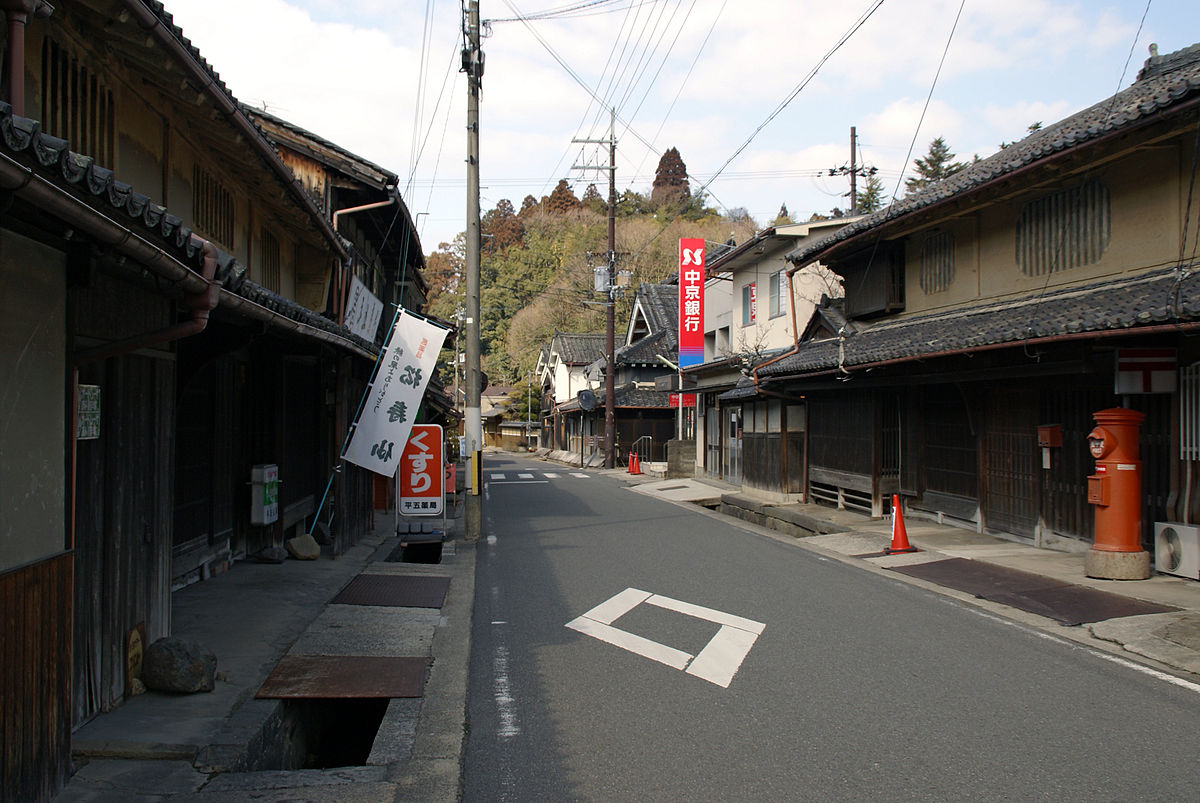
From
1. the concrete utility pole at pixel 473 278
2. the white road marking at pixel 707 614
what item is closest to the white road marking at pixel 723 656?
the white road marking at pixel 707 614

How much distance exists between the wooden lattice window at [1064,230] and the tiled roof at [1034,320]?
0.47 metres

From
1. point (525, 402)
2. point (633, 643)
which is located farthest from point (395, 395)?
point (525, 402)

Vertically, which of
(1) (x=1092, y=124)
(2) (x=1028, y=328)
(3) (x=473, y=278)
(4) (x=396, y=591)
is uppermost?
(1) (x=1092, y=124)

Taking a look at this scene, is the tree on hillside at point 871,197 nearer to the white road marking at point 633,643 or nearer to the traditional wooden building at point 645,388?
the traditional wooden building at point 645,388

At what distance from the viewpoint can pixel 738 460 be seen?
27766mm

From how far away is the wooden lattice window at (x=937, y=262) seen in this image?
15.8m

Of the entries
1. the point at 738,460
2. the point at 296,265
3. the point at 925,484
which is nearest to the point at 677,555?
the point at 925,484

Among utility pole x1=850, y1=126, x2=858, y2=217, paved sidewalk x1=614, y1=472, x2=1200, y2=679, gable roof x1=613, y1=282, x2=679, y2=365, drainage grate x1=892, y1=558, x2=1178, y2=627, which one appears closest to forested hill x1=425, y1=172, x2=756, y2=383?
gable roof x1=613, y1=282, x2=679, y2=365

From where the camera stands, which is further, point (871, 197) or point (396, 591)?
point (871, 197)

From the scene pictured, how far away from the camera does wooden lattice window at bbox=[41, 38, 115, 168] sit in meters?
5.53

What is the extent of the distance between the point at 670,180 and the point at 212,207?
7005 centimetres

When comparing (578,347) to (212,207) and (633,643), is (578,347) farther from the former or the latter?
(633,643)

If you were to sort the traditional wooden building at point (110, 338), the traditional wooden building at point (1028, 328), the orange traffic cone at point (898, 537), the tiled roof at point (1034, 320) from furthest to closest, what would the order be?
the orange traffic cone at point (898, 537), the traditional wooden building at point (1028, 328), the tiled roof at point (1034, 320), the traditional wooden building at point (110, 338)

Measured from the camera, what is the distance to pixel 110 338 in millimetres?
5418
